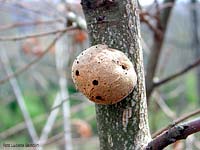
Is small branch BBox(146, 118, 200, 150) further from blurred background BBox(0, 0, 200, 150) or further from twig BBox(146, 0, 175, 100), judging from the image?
twig BBox(146, 0, 175, 100)

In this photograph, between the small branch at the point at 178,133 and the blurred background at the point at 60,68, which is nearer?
the small branch at the point at 178,133

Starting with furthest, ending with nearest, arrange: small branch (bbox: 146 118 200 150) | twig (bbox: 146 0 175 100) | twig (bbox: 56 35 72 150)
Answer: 1. twig (bbox: 56 35 72 150)
2. twig (bbox: 146 0 175 100)
3. small branch (bbox: 146 118 200 150)

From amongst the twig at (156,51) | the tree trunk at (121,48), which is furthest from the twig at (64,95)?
the tree trunk at (121,48)

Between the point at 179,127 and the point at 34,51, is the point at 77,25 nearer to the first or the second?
the point at 179,127

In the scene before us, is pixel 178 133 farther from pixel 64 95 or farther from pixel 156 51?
pixel 64 95

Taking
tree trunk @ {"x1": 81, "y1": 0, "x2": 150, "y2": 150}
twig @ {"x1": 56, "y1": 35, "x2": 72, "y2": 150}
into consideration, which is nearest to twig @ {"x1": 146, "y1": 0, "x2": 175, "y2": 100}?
twig @ {"x1": 56, "y1": 35, "x2": 72, "y2": 150}

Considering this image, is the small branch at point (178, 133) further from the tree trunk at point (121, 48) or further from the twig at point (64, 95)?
the twig at point (64, 95)

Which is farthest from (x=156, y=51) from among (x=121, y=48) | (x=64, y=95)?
(x=121, y=48)
